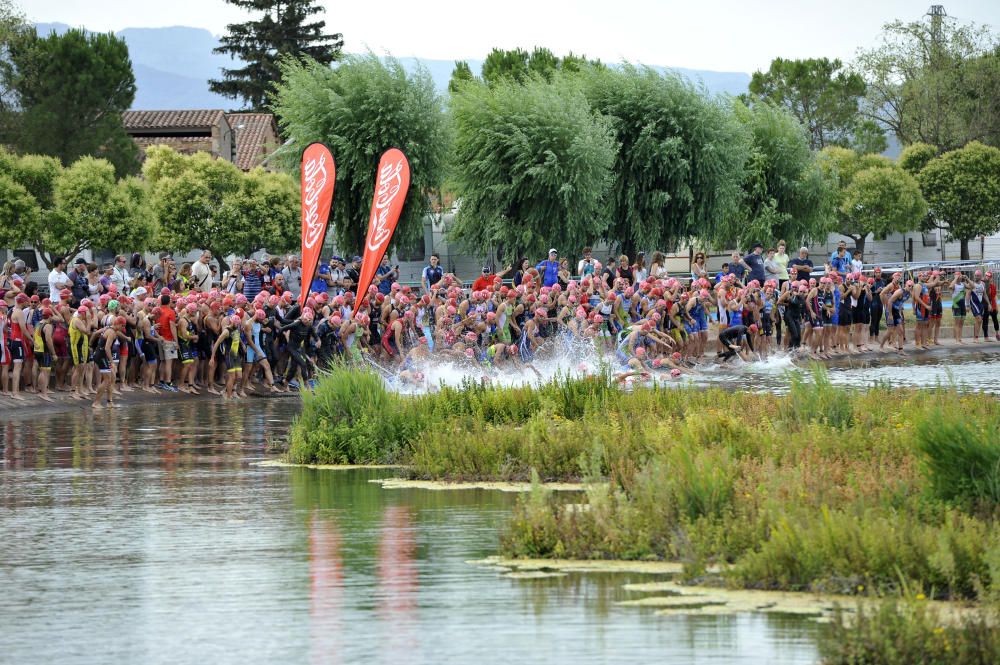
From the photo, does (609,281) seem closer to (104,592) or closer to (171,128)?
(104,592)

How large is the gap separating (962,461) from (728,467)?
6.29ft

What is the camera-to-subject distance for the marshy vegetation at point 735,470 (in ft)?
30.7

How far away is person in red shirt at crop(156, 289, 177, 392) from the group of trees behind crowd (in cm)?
1578

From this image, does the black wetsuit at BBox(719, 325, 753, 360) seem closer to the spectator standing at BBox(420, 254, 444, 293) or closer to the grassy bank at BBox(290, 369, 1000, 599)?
the spectator standing at BBox(420, 254, 444, 293)

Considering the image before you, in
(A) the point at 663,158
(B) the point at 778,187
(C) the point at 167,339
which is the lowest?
(C) the point at 167,339

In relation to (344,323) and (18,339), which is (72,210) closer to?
(344,323)

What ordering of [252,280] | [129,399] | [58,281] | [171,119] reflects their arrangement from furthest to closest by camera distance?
[171,119] < [252,280] < [58,281] < [129,399]

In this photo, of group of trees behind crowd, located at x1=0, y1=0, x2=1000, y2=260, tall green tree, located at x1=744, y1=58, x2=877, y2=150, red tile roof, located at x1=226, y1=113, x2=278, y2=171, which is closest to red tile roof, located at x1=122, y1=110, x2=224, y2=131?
red tile roof, located at x1=226, y1=113, x2=278, y2=171

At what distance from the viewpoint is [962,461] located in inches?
433

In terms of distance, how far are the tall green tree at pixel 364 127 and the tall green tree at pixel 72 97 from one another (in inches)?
981

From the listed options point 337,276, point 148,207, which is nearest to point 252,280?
point 337,276

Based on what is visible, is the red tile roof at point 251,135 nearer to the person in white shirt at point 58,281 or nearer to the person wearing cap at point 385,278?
the person wearing cap at point 385,278

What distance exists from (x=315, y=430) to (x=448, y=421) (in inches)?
60.4

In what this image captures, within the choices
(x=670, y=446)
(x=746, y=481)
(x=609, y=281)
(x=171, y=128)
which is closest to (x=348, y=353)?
(x=609, y=281)
